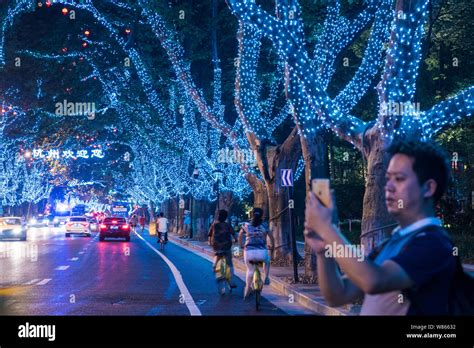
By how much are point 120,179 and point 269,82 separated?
8117 cm

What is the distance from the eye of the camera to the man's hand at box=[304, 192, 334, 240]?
3385 millimetres

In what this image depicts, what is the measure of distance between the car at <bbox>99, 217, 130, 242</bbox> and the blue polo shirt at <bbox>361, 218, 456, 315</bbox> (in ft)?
162

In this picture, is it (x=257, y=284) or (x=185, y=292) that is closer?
(x=257, y=284)

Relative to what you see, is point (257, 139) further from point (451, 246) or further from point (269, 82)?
point (451, 246)

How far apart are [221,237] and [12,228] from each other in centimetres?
3443

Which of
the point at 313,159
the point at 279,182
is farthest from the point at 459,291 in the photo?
the point at 279,182

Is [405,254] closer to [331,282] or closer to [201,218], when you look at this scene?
[331,282]

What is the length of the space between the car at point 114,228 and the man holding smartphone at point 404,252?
49189 millimetres

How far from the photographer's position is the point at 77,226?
6119 centimetres

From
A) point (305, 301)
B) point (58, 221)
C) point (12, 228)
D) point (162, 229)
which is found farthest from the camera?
point (58, 221)

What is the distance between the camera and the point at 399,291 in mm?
3492

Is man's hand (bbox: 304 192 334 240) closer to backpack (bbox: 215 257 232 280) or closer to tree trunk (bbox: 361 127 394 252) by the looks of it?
tree trunk (bbox: 361 127 394 252)
